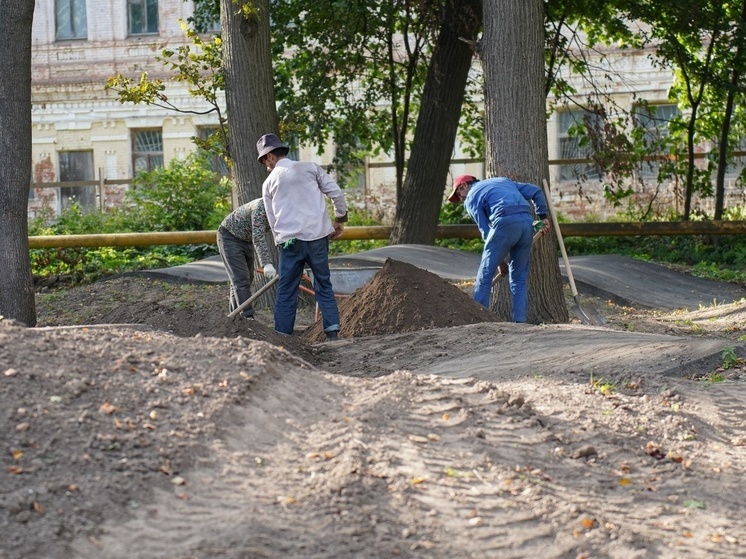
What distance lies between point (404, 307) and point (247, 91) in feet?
10.6

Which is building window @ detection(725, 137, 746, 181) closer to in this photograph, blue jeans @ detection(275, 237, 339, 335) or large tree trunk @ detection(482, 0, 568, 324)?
large tree trunk @ detection(482, 0, 568, 324)

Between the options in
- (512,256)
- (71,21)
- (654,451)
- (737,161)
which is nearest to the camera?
(654,451)

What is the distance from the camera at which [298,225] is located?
9.12 meters

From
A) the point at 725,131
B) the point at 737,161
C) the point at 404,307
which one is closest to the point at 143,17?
the point at 737,161

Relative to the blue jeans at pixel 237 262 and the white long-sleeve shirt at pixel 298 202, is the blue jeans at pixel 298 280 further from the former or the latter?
the blue jeans at pixel 237 262

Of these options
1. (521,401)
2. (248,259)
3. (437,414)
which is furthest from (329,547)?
→ (248,259)

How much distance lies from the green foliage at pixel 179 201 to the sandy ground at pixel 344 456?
13245 millimetres

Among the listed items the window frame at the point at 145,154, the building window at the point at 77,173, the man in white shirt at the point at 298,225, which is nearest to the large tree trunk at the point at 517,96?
the man in white shirt at the point at 298,225

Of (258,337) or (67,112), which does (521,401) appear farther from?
(67,112)

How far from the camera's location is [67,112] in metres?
27.0

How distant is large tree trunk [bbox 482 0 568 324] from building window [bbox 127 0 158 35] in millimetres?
18762

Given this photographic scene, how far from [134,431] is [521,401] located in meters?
2.07

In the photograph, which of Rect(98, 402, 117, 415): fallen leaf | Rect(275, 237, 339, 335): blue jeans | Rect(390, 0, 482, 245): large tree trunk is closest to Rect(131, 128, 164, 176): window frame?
Rect(390, 0, 482, 245): large tree trunk

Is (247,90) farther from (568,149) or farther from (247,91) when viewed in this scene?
(568,149)
